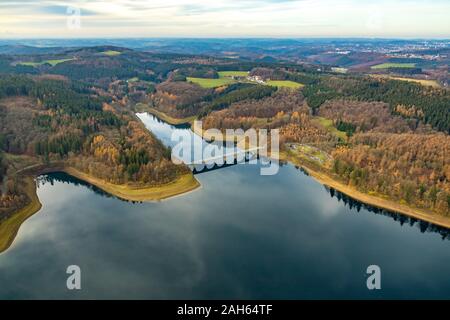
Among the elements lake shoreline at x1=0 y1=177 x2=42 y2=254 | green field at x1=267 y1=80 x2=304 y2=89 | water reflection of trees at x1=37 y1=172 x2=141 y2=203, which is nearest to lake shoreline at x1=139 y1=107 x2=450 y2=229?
water reflection of trees at x1=37 y1=172 x2=141 y2=203

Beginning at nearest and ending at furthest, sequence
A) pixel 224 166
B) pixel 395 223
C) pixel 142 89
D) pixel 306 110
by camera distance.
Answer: pixel 395 223
pixel 224 166
pixel 306 110
pixel 142 89

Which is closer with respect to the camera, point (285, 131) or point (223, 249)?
point (223, 249)

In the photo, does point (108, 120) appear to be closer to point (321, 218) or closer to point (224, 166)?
point (224, 166)

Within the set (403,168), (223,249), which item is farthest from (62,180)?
(403,168)

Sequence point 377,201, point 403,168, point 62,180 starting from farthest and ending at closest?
point 62,180, point 403,168, point 377,201

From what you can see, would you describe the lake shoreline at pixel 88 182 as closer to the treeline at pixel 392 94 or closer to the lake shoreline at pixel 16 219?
the lake shoreline at pixel 16 219

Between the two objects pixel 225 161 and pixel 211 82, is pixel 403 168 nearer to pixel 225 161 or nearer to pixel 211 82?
pixel 225 161
